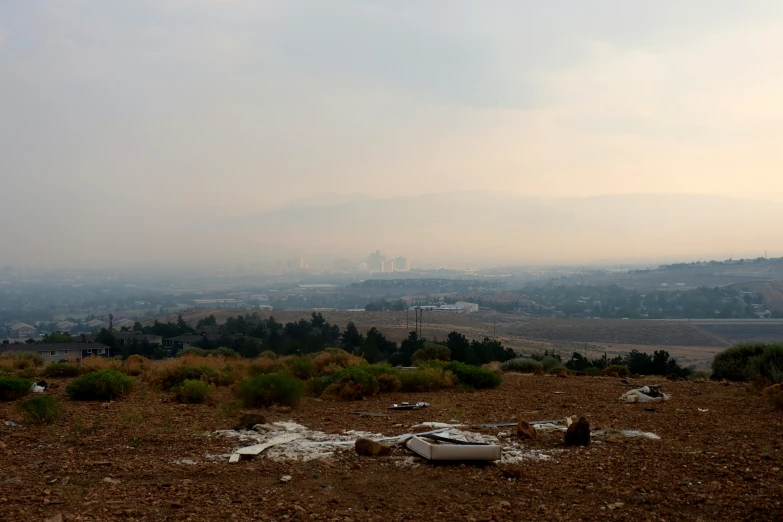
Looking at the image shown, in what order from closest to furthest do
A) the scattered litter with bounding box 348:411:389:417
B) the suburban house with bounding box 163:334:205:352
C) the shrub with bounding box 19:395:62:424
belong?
the shrub with bounding box 19:395:62:424, the scattered litter with bounding box 348:411:389:417, the suburban house with bounding box 163:334:205:352

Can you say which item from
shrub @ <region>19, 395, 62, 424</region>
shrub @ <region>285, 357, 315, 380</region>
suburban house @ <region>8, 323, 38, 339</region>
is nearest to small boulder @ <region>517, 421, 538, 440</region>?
shrub @ <region>19, 395, 62, 424</region>

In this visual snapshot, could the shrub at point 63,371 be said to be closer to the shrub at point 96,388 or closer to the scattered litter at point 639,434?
the shrub at point 96,388

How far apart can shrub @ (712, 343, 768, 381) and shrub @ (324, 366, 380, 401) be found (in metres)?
10.7

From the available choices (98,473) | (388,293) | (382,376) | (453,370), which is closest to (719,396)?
(453,370)

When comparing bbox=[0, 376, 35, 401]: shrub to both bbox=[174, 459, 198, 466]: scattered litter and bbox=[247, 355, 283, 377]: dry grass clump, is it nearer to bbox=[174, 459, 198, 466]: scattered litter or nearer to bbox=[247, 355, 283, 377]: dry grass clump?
bbox=[247, 355, 283, 377]: dry grass clump

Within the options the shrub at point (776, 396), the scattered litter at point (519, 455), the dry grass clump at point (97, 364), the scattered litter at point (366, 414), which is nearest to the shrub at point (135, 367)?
the dry grass clump at point (97, 364)

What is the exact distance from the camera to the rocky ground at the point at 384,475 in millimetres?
5617

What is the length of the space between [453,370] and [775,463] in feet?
29.8

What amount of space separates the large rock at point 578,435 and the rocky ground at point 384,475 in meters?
0.16

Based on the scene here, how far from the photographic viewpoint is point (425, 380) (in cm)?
1473

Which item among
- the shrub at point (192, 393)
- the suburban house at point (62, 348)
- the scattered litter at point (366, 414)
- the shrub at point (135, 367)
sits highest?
the shrub at point (192, 393)

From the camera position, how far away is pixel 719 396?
13133 mm

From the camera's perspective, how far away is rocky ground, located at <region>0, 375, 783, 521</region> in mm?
5617

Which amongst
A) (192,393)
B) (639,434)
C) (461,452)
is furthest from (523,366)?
(461,452)
